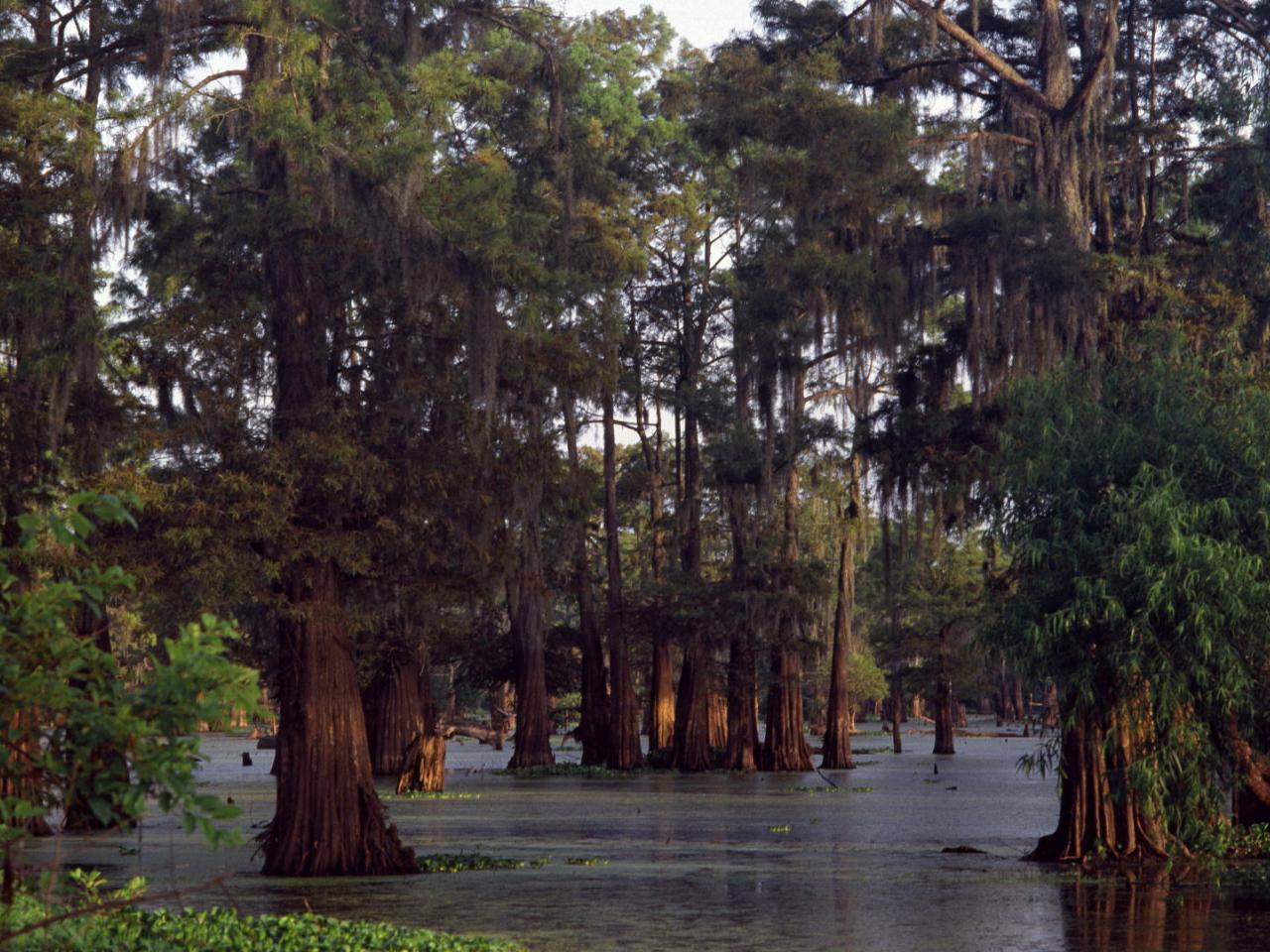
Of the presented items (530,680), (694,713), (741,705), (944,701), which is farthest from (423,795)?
(944,701)

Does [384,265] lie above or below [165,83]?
below

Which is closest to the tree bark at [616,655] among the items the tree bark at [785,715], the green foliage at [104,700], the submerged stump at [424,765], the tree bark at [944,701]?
the tree bark at [785,715]

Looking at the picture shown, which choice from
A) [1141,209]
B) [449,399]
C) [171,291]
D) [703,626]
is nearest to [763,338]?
[1141,209]

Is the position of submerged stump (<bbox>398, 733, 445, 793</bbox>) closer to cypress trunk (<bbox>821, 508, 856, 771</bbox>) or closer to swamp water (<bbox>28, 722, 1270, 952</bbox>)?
swamp water (<bbox>28, 722, 1270, 952</bbox>)

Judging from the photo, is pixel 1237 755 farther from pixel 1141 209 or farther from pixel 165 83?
pixel 165 83

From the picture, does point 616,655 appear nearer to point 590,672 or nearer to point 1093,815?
point 590,672

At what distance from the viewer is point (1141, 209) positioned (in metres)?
30.5

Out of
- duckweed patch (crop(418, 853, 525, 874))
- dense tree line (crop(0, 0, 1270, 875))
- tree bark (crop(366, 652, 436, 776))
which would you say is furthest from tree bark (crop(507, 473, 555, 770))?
duckweed patch (crop(418, 853, 525, 874))

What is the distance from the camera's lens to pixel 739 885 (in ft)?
68.5

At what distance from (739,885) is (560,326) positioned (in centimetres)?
1168

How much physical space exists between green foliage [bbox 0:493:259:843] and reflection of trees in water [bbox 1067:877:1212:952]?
35.6 ft

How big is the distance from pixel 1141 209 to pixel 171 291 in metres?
17.1

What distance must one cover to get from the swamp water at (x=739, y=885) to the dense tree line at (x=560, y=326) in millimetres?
1642

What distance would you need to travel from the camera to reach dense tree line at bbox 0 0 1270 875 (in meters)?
20.7
